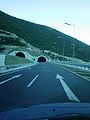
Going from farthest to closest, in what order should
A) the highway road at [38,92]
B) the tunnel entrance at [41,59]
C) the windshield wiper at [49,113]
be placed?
the tunnel entrance at [41,59] → the highway road at [38,92] → the windshield wiper at [49,113]

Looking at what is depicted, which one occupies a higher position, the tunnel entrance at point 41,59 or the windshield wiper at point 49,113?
the windshield wiper at point 49,113

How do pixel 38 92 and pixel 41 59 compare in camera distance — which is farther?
pixel 41 59

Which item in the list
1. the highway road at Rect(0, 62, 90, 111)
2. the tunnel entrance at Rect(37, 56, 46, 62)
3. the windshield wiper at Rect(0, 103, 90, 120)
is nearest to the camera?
the windshield wiper at Rect(0, 103, 90, 120)

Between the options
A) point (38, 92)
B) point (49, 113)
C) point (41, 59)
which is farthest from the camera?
point (41, 59)

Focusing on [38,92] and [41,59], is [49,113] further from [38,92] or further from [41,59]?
[41,59]

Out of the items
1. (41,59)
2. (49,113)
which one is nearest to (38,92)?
(49,113)

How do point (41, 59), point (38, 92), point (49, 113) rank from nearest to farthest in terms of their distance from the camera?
point (49, 113) < point (38, 92) < point (41, 59)

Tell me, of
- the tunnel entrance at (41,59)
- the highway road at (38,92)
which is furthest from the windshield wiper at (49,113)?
the tunnel entrance at (41,59)

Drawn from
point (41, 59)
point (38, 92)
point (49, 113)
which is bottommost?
point (41, 59)

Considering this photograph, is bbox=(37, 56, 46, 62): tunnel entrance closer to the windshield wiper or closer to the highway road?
the highway road

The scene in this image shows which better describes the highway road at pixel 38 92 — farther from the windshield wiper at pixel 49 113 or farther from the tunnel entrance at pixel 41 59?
the tunnel entrance at pixel 41 59

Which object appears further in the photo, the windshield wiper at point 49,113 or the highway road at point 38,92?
the highway road at point 38,92

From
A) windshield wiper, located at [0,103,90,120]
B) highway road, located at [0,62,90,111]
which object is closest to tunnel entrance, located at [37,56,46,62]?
highway road, located at [0,62,90,111]

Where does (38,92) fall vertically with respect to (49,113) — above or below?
below
